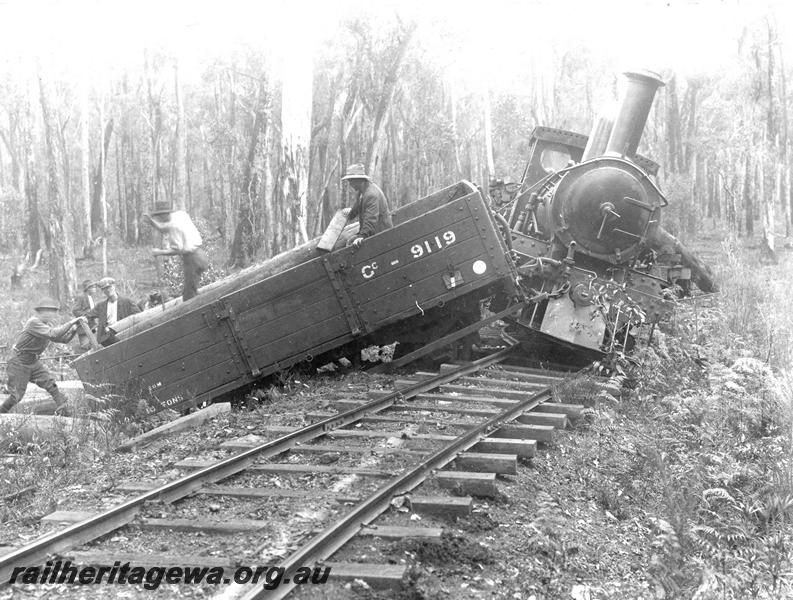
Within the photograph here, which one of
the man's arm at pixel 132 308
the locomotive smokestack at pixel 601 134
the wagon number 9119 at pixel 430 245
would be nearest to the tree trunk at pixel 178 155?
the man's arm at pixel 132 308

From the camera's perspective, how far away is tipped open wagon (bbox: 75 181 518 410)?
30.3 feet

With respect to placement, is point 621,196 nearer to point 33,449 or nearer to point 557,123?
point 33,449

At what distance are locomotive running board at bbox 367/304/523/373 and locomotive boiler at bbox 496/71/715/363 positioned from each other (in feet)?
2.08

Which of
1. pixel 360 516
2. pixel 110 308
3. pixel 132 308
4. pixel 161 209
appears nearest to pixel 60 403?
pixel 110 308

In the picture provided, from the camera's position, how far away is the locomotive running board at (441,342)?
10.2m

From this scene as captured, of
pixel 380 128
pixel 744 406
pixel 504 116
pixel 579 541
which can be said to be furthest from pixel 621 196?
pixel 504 116

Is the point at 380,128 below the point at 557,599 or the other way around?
the other way around

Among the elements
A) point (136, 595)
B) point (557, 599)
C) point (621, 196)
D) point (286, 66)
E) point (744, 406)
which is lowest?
point (744, 406)

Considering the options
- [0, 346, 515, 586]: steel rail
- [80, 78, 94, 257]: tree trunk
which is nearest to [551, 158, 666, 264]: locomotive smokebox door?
[0, 346, 515, 586]: steel rail

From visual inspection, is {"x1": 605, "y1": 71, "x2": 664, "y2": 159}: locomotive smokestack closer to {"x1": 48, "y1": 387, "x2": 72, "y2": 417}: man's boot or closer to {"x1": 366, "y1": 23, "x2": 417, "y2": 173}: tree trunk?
{"x1": 48, "y1": 387, "x2": 72, "y2": 417}: man's boot

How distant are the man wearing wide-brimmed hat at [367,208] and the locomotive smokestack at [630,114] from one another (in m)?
4.58

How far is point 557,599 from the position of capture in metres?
4.24

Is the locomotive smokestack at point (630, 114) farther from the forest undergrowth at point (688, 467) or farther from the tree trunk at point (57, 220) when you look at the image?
the tree trunk at point (57, 220)

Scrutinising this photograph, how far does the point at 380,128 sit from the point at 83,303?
47.6 ft
